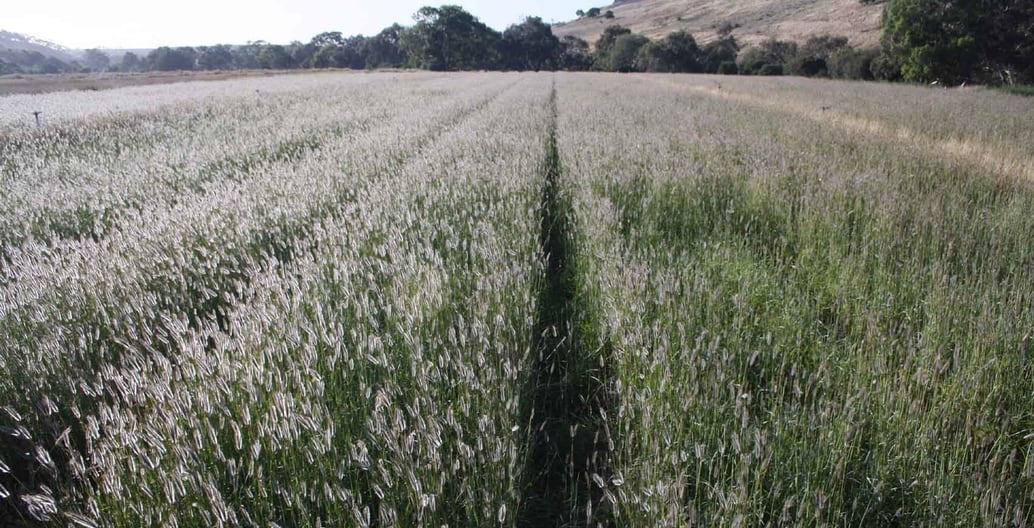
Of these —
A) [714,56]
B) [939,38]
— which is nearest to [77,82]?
[939,38]

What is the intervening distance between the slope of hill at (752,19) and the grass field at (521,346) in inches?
2358

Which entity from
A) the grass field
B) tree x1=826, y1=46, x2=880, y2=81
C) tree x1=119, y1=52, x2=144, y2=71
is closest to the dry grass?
the grass field

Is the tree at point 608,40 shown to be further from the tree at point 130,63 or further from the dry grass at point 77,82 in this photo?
the tree at point 130,63

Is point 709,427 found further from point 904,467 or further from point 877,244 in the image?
point 877,244

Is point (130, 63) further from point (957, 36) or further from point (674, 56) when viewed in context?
point (957, 36)

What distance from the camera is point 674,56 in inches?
2260

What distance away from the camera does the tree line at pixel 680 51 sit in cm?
2628

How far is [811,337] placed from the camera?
2.41 meters

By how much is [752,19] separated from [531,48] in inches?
1806

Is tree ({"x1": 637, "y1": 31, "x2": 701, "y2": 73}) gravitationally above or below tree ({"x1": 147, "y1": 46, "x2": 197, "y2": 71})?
below

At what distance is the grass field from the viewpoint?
1405 mm

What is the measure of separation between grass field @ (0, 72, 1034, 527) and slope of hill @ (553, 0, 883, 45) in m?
59.9

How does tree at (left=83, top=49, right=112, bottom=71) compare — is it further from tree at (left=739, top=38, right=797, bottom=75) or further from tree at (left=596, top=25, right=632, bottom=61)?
tree at (left=739, top=38, right=797, bottom=75)

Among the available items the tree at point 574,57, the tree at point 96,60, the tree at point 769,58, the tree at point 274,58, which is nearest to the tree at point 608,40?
the tree at point 574,57
